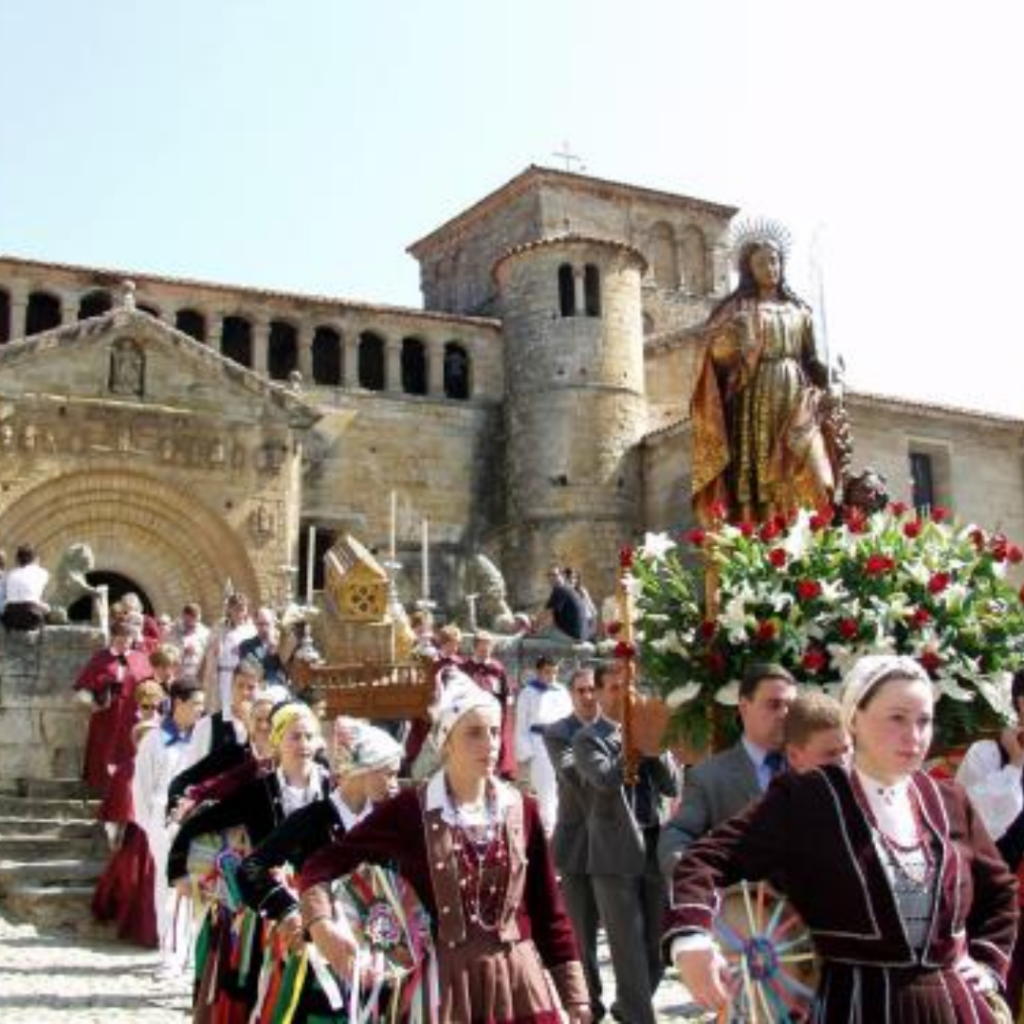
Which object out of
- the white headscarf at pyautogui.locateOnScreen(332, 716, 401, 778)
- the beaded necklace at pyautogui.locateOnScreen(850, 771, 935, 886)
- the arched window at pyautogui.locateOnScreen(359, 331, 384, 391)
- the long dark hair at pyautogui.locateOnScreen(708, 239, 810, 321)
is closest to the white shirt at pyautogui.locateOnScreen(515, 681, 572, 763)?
the long dark hair at pyautogui.locateOnScreen(708, 239, 810, 321)

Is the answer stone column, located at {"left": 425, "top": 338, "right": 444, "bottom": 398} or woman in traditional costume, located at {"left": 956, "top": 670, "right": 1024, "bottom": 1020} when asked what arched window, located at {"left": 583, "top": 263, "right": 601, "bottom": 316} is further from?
woman in traditional costume, located at {"left": 956, "top": 670, "right": 1024, "bottom": 1020}

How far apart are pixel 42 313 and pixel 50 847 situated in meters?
19.9

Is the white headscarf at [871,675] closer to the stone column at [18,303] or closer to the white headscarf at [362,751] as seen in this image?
the white headscarf at [362,751]

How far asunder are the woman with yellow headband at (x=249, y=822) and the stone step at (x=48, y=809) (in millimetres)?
6529

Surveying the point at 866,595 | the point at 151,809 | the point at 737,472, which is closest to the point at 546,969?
the point at 866,595

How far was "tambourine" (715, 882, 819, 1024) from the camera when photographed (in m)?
3.36

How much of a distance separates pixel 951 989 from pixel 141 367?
24314 mm

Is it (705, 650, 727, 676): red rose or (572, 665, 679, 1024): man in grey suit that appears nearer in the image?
(705, 650, 727, 676): red rose

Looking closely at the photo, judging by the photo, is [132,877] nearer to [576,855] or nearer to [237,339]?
[576,855]

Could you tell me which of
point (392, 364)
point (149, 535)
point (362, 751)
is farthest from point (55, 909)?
point (392, 364)

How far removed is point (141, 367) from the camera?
2600 centimetres

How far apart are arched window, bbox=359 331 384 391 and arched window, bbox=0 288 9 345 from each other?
7.41 m

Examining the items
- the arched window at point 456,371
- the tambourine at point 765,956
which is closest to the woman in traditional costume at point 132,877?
the tambourine at point 765,956

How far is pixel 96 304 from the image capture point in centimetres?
2934
